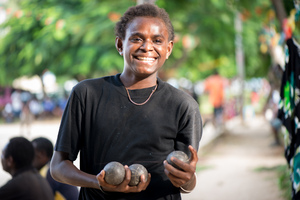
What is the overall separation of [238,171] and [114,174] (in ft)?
23.5

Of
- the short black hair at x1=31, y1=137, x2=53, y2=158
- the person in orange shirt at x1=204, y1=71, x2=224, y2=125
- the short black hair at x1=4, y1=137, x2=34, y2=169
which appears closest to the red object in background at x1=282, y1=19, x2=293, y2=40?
the short black hair at x1=31, y1=137, x2=53, y2=158

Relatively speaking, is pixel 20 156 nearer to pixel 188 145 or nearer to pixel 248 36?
pixel 188 145

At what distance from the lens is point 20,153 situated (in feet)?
11.8

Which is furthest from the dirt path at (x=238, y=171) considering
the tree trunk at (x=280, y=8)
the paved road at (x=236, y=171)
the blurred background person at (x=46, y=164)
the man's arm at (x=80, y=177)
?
the man's arm at (x=80, y=177)

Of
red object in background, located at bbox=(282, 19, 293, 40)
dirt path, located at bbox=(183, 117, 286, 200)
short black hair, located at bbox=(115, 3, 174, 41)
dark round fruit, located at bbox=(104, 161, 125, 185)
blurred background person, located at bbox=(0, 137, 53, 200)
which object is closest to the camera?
dark round fruit, located at bbox=(104, 161, 125, 185)

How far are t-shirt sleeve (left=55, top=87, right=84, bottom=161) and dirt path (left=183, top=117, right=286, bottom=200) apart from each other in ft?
16.0

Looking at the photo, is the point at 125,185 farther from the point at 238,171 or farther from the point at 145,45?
the point at 238,171

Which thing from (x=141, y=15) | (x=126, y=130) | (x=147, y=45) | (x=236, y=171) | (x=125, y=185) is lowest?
(x=236, y=171)

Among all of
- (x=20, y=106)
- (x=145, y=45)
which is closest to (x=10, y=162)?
(x=145, y=45)

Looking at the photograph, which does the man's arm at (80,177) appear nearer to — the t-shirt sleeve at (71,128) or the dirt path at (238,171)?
the t-shirt sleeve at (71,128)

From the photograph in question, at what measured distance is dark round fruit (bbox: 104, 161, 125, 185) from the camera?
181cm

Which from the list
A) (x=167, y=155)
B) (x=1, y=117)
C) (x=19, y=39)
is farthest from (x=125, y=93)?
(x=1, y=117)

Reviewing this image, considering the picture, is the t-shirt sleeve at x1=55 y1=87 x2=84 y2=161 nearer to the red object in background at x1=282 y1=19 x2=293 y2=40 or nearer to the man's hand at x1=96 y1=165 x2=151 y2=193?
the man's hand at x1=96 y1=165 x2=151 y2=193

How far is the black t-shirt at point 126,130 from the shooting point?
2.03 m
